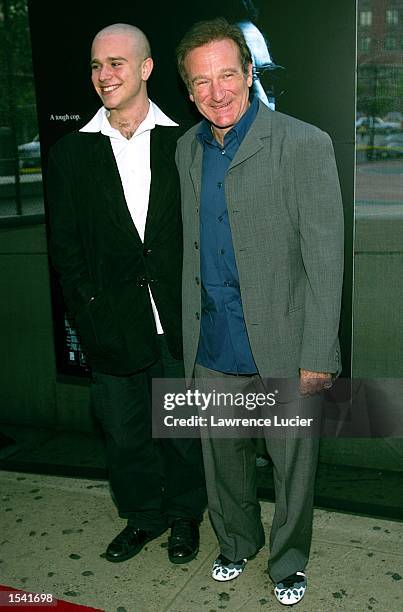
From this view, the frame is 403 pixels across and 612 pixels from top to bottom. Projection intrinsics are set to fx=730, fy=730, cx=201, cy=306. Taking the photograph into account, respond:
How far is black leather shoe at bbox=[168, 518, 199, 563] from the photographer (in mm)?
3252

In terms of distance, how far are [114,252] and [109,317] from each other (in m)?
0.28

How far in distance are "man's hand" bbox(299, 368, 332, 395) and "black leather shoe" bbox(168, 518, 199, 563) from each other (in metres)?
1.03

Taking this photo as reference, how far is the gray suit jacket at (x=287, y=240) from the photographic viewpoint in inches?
100

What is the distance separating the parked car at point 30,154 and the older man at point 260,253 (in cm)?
177

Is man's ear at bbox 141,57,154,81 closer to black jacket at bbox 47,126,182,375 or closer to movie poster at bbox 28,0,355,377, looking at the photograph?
black jacket at bbox 47,126,182,375

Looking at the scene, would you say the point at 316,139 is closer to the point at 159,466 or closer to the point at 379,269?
the point at 379,269

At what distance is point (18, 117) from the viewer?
446 centimetres

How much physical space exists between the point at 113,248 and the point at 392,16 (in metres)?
1.71

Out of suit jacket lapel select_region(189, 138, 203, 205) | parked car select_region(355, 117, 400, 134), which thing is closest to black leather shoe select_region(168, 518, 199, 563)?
suit jacket lapel select_region(189, 138, 203, 205)

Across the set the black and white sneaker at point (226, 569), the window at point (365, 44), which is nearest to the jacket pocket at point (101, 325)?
the black and white sneaker at point (226, 569)

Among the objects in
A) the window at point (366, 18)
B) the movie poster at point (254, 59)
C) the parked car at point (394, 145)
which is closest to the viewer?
the movie poster at point (254, 59)

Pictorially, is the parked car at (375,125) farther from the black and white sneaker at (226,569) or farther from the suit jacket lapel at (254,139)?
the black and white sneaker at (226,569)

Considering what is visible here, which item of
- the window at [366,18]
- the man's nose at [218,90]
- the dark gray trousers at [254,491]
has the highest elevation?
the window at [366,18]

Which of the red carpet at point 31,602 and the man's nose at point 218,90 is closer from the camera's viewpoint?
the man's nose at point 218,90
